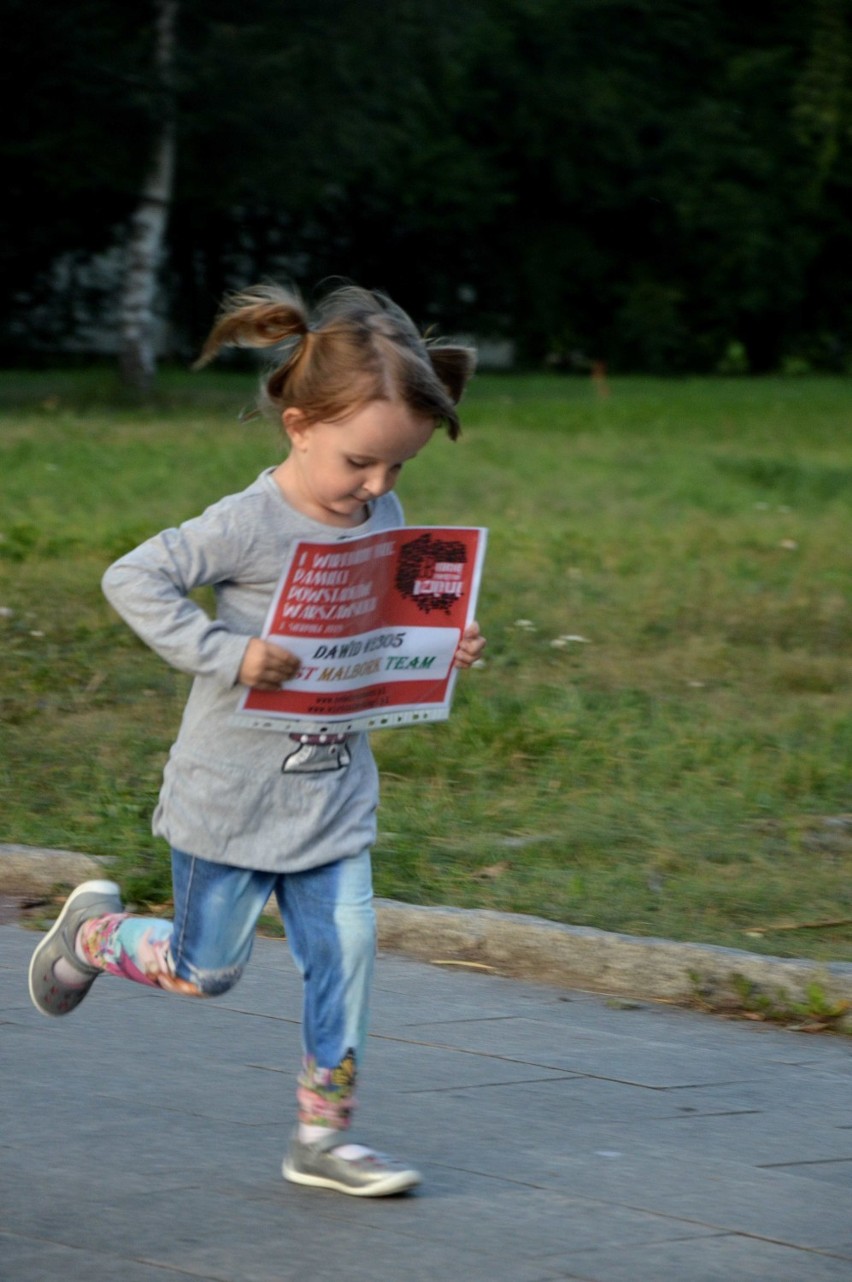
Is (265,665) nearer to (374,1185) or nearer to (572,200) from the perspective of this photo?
(374,1185)

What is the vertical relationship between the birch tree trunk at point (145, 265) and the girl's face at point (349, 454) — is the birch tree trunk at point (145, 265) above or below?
below

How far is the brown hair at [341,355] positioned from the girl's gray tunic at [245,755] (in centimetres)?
20

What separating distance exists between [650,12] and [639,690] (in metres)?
29.6

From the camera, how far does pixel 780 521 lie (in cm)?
1407

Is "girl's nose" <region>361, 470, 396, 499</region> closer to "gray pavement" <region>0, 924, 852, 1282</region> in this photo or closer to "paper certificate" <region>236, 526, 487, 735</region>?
"paper certificate" <region>236, 526, 487, 735</region>

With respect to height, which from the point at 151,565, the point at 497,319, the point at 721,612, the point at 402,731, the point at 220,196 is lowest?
the point at 497,319

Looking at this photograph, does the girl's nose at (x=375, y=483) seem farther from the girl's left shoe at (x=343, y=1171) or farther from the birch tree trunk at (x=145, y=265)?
the birch tree trunk at (x=145, y=265)

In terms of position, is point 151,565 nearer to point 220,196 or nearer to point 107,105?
point 107,105

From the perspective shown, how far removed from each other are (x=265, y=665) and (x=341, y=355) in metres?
0.60

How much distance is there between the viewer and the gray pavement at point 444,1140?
132 inches

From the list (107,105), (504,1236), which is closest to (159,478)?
(107,105)

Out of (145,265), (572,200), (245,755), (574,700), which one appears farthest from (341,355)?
(572,200)

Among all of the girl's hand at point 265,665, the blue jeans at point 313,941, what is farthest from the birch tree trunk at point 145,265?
the girl's hand at point 265,665

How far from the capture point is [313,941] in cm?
369
